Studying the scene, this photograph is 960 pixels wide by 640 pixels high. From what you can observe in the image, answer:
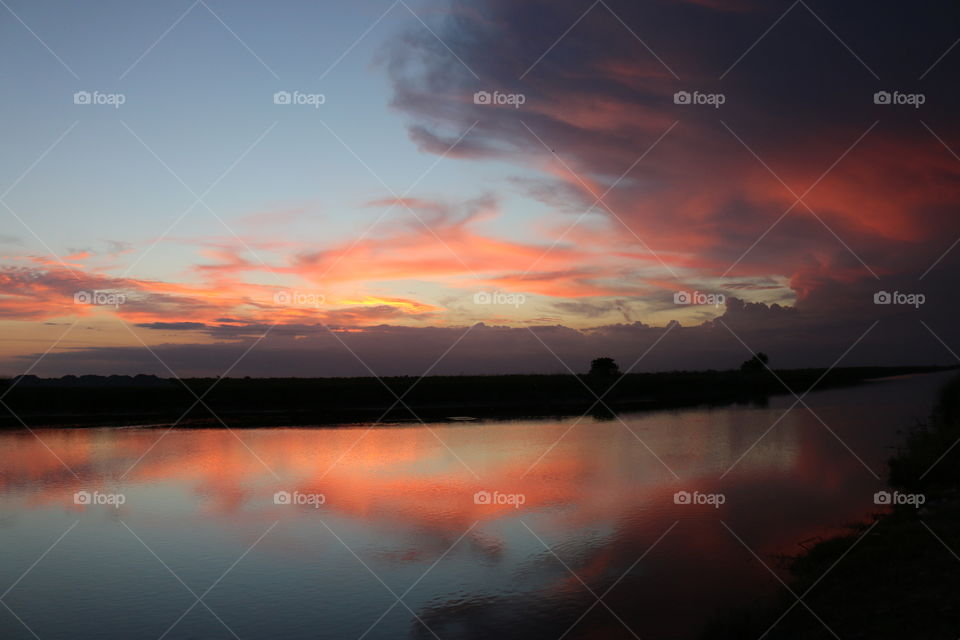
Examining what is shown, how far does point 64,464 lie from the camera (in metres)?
21.3

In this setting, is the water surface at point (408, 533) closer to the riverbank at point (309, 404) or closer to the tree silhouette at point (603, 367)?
the riverbank at point (309, 404)

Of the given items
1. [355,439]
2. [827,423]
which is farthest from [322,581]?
[827,423]

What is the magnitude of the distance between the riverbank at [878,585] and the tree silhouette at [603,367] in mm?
70739

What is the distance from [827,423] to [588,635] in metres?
28.3

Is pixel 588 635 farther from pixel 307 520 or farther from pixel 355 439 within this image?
pixel 355 439

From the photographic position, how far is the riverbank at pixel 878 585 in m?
7.50

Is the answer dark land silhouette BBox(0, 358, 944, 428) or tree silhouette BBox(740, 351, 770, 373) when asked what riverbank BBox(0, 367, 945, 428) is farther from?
tree silhouette BBox(740, 351, 770, 373)

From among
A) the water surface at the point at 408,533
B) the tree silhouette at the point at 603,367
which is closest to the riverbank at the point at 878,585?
the water surface at the point at 408,533

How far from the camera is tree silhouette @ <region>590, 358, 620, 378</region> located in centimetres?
8374

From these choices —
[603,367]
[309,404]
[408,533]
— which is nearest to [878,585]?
[408,533]

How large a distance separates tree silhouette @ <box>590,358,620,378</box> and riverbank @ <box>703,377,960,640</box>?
7074 cm

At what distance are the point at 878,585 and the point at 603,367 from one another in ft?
254

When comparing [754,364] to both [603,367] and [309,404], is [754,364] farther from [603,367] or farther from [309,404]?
[309,404]

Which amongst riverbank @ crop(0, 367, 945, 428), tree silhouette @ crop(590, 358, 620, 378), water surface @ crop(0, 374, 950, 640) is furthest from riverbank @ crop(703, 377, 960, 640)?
tree silhouette @ crop(590, 358, 620, 378)
